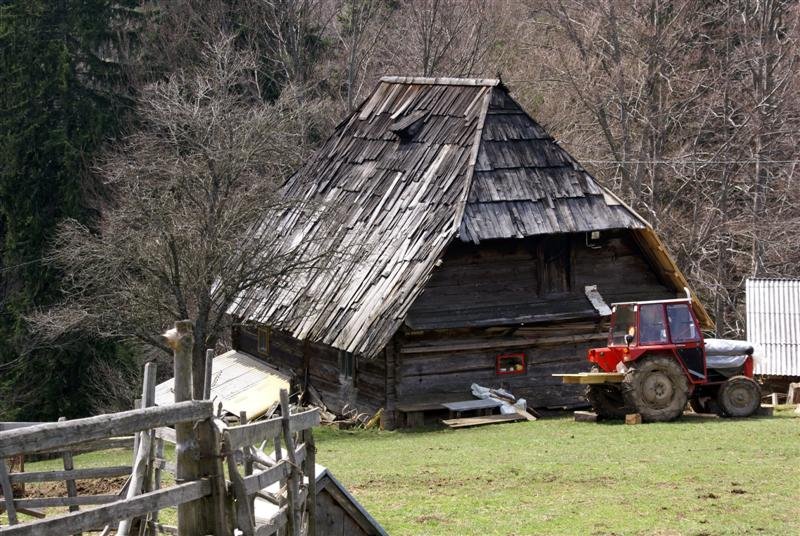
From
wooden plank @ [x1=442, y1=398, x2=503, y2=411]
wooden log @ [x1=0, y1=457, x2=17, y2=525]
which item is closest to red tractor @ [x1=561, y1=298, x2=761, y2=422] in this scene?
wooden plank @ [x1=442, y1=398, x2=503, y2=411]

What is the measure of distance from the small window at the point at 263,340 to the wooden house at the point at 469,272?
2775 millimetres

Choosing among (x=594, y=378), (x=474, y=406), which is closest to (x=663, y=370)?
(x=594, y=378)

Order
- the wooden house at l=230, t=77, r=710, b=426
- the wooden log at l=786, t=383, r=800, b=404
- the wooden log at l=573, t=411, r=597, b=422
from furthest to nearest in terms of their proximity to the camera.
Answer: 1. the wooden log at l=786, t=383, r=800, b=404
2. the wooden house at l=230, t=77, r=710, b=426
3. the wooden log at l=573, t=411, r=597, b=422

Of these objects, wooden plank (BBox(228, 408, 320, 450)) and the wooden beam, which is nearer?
wooden plank (BBox(228, 408, 320, 450))

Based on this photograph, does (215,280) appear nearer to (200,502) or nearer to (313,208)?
(313,208)

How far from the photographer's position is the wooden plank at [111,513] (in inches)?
295

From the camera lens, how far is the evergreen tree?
37.6 meters

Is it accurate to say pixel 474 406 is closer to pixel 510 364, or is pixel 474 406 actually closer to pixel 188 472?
pixel 510 364

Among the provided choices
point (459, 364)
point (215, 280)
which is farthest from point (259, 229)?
point (459, 364)

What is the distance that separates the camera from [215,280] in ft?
83.4

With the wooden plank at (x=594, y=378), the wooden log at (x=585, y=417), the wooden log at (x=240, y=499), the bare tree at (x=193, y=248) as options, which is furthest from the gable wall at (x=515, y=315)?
the wooden log at (x=240, y=499)

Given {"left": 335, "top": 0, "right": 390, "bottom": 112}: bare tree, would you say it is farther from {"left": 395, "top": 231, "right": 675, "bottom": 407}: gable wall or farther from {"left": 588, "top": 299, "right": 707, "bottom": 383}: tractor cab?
{"left": 588, "top": 299, "right": 707, "bottom": 383}: tractor cab

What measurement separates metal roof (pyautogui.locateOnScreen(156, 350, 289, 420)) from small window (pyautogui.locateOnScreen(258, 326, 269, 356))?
25 centimetres

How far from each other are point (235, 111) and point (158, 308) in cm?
639
